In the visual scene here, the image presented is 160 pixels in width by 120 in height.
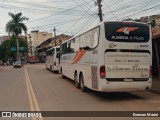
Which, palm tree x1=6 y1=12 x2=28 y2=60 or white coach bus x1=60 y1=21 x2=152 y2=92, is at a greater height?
palm tree x1=6 y1=12 x2=28 y2=60

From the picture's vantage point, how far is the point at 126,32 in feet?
41.2

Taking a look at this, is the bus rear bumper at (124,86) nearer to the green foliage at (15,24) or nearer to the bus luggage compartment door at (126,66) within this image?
the bus luggage compartment door at (126,66)

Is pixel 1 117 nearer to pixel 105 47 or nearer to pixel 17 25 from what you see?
pixel 105 47

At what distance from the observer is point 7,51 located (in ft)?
383

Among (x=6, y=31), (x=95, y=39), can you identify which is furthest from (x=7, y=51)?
(x=95, y=39)

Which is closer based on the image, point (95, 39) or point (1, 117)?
point (1, 117)

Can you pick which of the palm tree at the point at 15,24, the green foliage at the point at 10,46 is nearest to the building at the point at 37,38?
the green foliage at the point at 10,46

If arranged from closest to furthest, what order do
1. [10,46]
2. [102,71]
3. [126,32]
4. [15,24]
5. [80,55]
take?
→ [102,71] < [126,32] < [80,55] < [15,24] < [10,46]

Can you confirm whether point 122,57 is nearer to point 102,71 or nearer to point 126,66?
point 126,66

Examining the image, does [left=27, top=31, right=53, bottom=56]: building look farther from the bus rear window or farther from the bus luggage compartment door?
the bus luggage compartment door

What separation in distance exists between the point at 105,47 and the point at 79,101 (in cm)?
248

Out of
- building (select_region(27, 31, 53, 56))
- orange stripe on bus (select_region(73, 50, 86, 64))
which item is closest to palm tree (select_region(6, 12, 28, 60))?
orange stripe on bus (select_region(73, 50, 86, 64))

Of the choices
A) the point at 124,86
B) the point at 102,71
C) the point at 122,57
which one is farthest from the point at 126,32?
the point at 124,86

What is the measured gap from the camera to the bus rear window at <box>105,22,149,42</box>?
1241 cm
